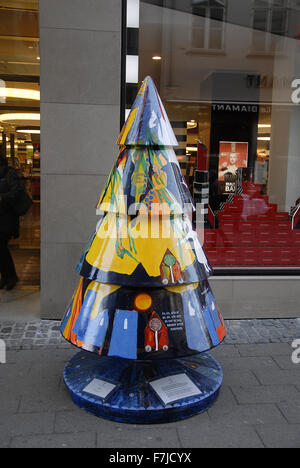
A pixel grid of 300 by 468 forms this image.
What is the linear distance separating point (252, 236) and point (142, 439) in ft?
12.6

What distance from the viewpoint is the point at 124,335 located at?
3.80 metres

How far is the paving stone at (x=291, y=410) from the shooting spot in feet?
13.0

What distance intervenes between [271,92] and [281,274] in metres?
2.58

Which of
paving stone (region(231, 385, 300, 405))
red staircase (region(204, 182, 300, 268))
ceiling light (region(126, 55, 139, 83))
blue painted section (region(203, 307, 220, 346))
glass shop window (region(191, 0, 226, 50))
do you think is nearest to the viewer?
blue painted section (region(203, 307, 220, 346))

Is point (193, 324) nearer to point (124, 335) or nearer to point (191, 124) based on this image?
point (124, 335)

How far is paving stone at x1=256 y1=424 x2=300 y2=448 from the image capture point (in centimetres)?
359

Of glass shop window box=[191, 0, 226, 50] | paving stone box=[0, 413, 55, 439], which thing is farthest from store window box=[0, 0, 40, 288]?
paving stone box=[0, 413, 55, 439]

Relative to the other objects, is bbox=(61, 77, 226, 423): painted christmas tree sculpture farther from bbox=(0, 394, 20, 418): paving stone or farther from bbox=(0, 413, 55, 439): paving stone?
bbox=(0, 394, 20, 418): paving stone

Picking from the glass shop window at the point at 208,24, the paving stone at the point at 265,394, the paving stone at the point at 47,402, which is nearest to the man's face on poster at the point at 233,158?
the glass shop window at the point at 208,24

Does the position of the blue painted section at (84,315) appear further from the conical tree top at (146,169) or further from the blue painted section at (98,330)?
the conical tree top at (146,169)

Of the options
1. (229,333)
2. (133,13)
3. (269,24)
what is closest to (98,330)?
(229,333)

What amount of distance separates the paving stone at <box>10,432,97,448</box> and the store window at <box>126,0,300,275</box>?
3.36 m

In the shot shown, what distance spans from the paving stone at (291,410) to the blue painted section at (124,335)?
1.44 m
